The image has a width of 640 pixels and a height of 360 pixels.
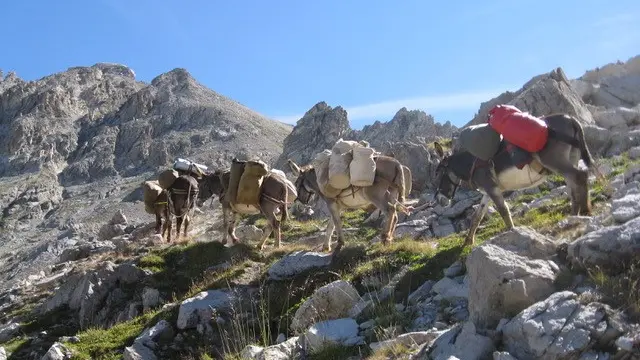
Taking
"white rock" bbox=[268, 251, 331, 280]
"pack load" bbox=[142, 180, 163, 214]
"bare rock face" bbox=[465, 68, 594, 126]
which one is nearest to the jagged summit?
"bare rock face" bbox=[465, 68, 594, 126]

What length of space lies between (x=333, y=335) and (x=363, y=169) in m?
6.32

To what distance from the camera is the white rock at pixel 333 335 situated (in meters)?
7.91

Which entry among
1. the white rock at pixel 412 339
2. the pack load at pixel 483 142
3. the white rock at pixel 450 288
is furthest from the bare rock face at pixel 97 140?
the white rock at pixel 412 339

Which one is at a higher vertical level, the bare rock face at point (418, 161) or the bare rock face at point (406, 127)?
the bare rock face at point (406, 127)

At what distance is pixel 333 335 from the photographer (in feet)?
26.6

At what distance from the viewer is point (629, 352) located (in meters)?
5.01

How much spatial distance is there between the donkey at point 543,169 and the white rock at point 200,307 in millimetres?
4981

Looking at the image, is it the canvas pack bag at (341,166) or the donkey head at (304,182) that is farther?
the donkey head at (304,182)

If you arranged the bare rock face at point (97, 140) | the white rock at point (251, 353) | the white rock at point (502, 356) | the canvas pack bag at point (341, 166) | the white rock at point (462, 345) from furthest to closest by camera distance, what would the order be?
the bare rock face at point (97, 140), the canvas pack bag at point (341, 166), the white rock at point (251, 353), the white rock at point (462, 345), the white rock at point (502, 356)

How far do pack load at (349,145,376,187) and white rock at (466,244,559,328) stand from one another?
7067mm

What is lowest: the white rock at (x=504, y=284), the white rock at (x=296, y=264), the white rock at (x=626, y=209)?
the white rock at (x=296, y=264)

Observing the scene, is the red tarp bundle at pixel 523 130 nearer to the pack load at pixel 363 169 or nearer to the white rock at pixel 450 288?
the pack load at pixel 363 169

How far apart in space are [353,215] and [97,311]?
40.4ft

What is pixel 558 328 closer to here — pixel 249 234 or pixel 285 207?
pixel 285 207
